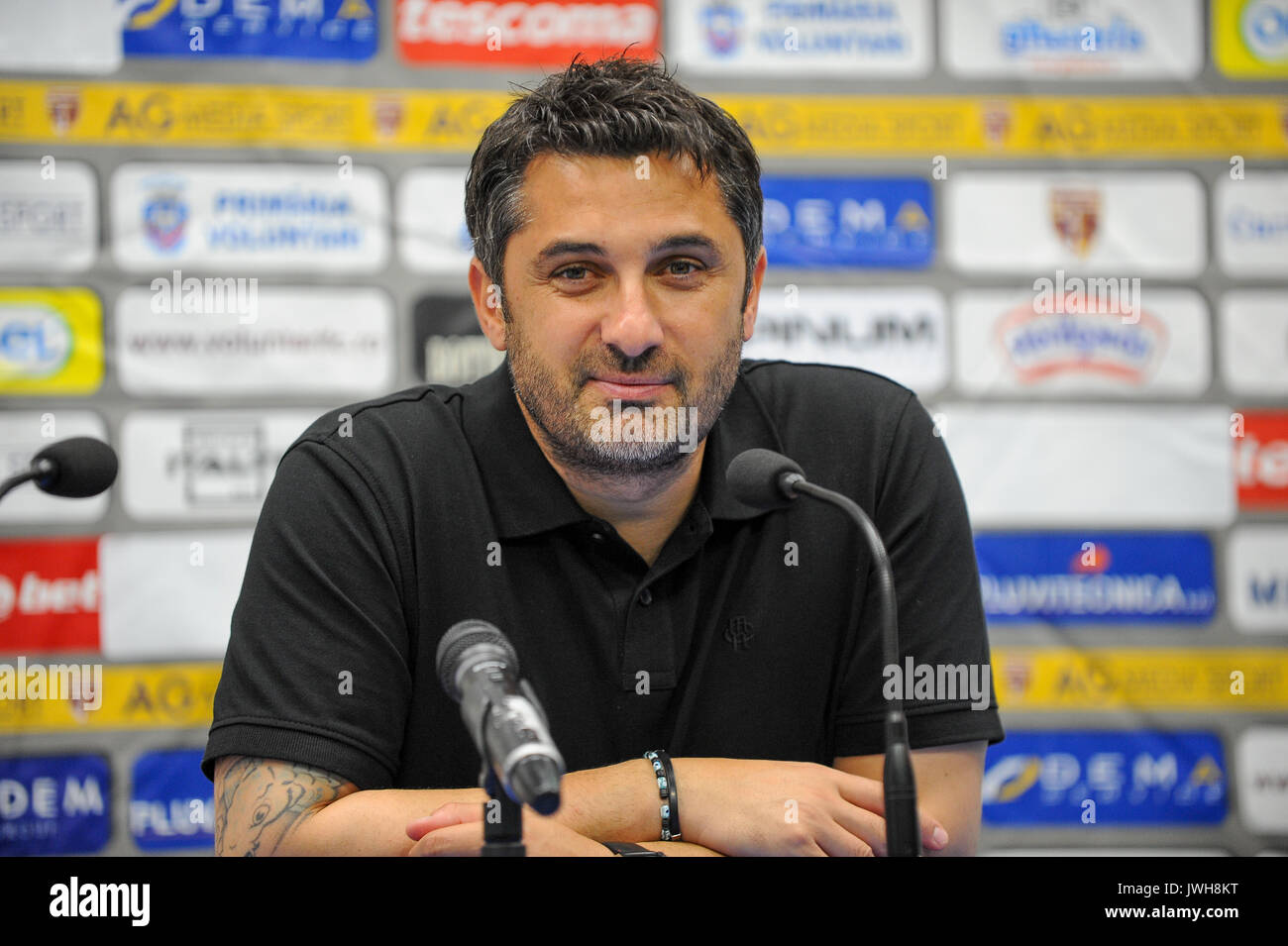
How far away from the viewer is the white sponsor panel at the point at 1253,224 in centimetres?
281

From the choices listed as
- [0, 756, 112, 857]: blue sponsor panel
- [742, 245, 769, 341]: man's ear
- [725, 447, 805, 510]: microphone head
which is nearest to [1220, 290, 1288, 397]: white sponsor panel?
[742, 245, 769, 341]: man's ear

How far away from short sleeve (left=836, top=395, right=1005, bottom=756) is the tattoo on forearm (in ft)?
2.21

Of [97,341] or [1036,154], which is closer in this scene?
[97,341]

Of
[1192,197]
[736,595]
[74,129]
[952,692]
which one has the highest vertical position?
[74,129]

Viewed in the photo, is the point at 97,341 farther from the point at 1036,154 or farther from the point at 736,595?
the point at 1036,154

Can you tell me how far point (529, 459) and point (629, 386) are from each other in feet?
0.62

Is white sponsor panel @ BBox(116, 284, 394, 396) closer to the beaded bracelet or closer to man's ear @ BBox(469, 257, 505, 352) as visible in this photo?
man's ear @ BBox(469, 257, 505, 352)

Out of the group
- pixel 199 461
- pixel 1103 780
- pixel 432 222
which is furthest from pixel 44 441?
pixel 1103 780

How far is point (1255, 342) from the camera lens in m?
2.82

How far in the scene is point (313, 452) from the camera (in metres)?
1.49

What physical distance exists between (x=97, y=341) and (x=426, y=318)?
0.72m

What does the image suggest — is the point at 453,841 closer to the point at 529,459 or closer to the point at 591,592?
the point at 591,592
